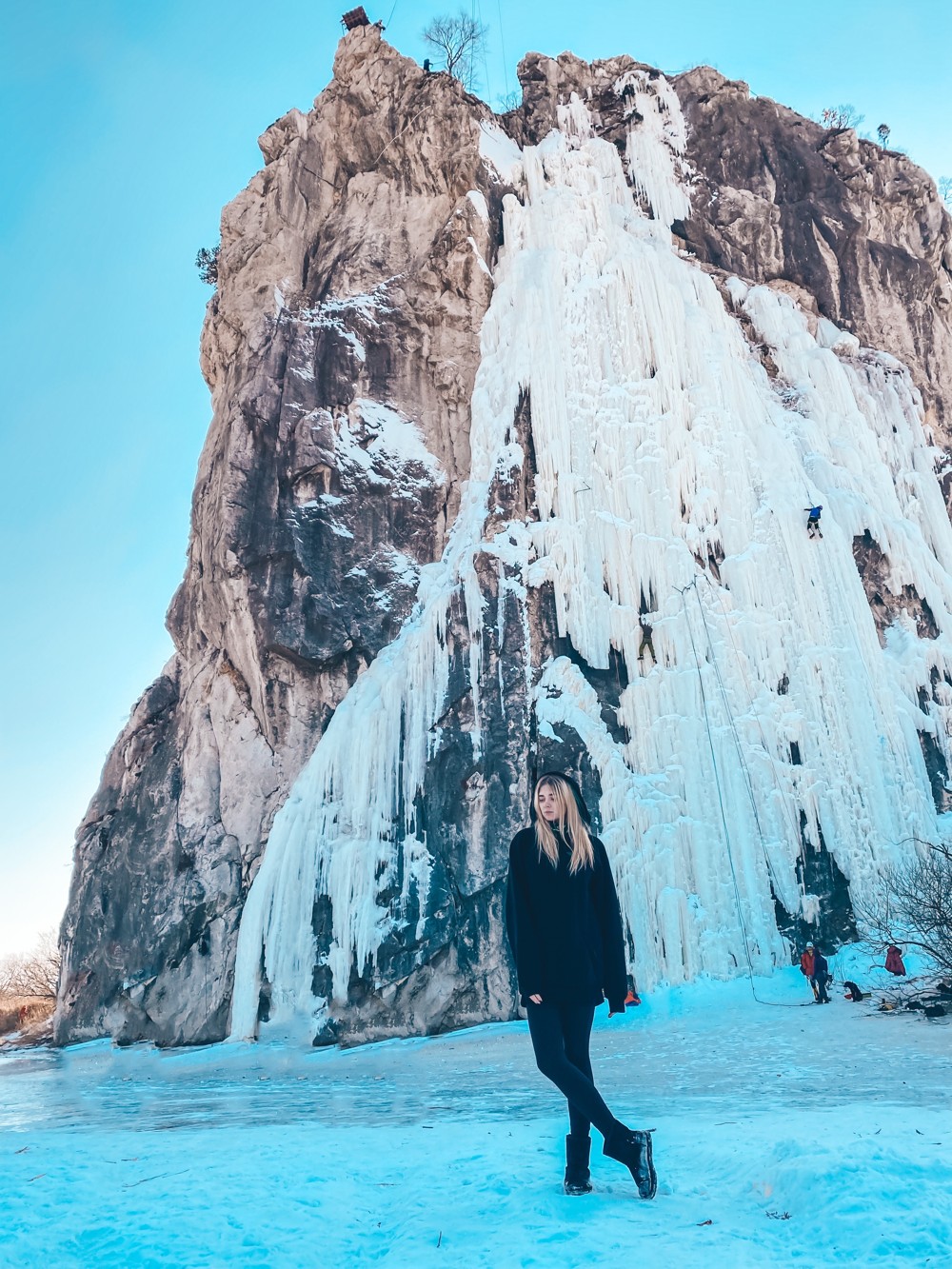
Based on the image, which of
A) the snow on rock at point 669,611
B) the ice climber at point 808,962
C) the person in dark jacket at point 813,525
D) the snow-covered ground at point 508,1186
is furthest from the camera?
the person in dark jacket at point 813,525

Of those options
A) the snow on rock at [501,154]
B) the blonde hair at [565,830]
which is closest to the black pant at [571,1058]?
the blonde hair at [565,830]

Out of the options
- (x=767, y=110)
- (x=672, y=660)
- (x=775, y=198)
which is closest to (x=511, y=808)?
(x=672, y=660)

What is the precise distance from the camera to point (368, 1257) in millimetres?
2533

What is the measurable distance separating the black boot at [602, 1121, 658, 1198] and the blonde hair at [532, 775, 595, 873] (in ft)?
2.90

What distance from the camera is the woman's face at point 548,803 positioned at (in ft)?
11.0

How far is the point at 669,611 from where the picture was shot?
51.0ft

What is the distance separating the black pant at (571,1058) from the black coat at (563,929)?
0.06 meters

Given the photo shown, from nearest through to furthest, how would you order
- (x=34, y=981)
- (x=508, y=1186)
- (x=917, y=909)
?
(x=508, y=1186) → (x=917, y=909) → (x=34, y=981)

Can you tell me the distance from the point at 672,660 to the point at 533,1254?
13271 mm

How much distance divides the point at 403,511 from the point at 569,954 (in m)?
14.7

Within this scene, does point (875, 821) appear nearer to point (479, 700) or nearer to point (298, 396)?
point (479, 700)

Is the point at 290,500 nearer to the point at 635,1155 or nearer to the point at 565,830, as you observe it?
the point at 565,830

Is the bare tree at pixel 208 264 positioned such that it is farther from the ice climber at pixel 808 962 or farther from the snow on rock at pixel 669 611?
the ice climber at pixel 808 962

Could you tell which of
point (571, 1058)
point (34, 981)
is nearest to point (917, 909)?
point (571, 1058)
